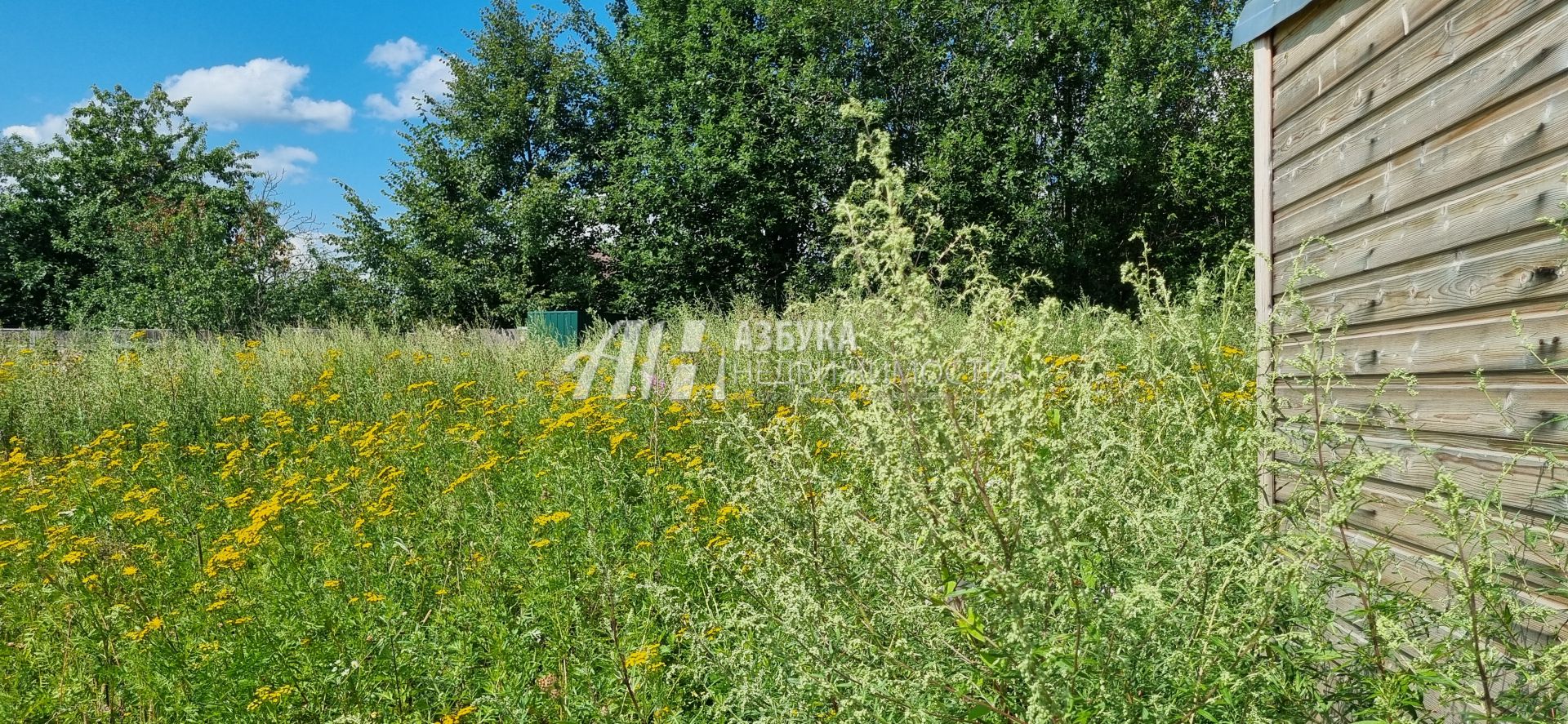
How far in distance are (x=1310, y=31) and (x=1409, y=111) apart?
74cm

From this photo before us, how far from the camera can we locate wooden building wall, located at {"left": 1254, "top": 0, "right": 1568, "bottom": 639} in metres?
2.14

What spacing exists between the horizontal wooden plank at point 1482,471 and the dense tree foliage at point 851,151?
12074mm

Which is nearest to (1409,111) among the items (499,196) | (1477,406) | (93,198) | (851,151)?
(1477,406)

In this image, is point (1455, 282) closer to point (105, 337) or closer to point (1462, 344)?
point (1462, 344)

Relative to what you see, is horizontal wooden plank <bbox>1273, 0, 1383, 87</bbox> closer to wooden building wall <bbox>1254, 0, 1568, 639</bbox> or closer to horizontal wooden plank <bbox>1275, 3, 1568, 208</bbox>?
wooden building wall <bbox>1254, 0, 1568, 639</bbox>

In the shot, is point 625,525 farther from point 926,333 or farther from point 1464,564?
point 1464,564

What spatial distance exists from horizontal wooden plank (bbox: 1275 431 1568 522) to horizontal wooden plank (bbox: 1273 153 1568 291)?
58 centimetres

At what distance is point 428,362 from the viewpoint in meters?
7.64

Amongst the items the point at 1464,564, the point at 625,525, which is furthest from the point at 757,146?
the point at 1464,564

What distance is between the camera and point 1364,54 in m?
2.84

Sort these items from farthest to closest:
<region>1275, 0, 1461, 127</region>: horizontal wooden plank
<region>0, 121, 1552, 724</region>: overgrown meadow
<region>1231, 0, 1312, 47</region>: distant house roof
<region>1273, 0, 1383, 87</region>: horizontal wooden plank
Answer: <region>1231, 0, 1312, 47</region>: distant house roof < <region>1273, 0, 1383, 87</region>: horizontal wooden plank < <region>1275, 0, 1461, 127</region>: horizontal wooden plank < <region>0, 121, 1552, 724</region>: overgrown meadow

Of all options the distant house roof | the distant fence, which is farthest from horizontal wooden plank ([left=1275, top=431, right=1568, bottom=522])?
the distant fence

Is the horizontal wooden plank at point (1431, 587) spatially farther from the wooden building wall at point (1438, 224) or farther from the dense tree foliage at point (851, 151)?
the dense tree foliage at point (851, 151)

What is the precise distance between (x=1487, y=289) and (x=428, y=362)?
7499 millimetres
